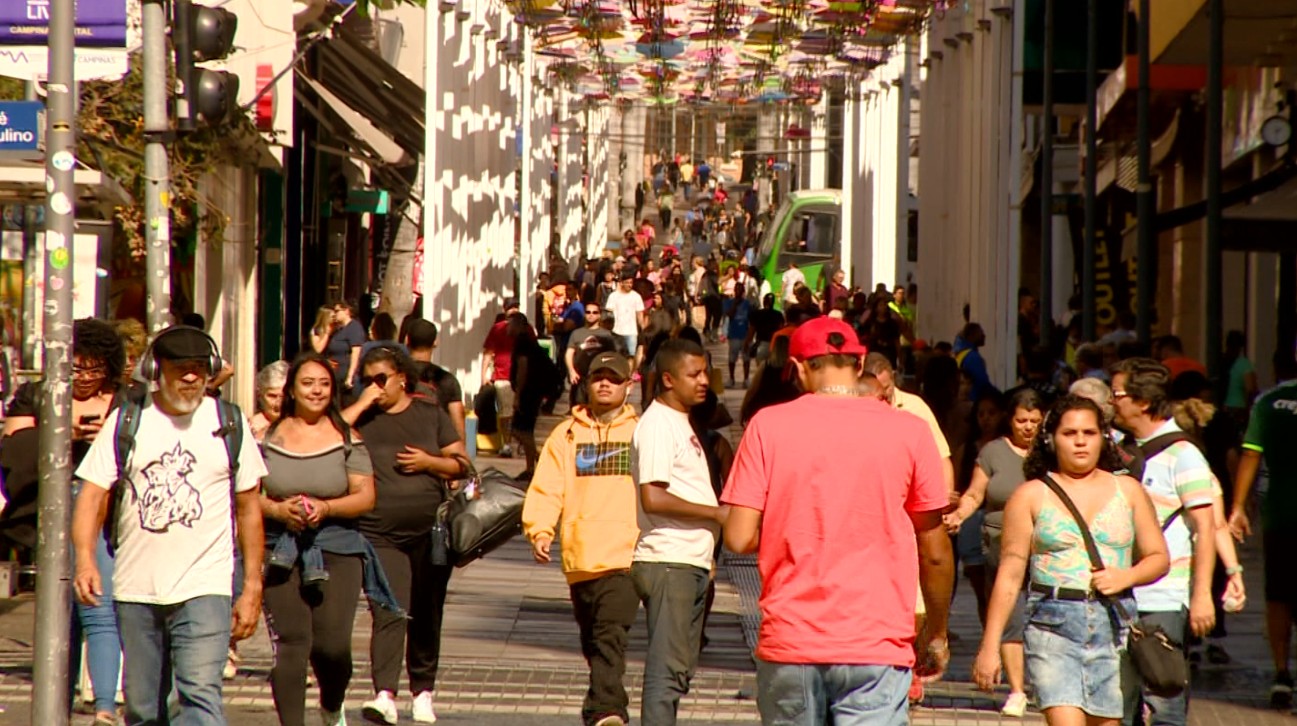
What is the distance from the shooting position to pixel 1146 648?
7496 millimetres

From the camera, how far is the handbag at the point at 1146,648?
7438 millimetres

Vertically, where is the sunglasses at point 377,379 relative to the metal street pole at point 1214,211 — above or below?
below

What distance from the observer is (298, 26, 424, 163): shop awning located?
90.8ft

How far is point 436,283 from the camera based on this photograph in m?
23.3

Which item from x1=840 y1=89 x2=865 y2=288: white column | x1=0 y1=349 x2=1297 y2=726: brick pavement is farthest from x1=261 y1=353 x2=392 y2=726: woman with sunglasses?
x1=840 y1=89 x2=865 y2=288: white column

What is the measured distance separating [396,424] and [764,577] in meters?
3.83

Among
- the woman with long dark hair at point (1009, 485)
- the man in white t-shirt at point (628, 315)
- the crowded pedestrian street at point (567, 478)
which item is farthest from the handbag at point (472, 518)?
the man in white t-shirt at point (628, 315)

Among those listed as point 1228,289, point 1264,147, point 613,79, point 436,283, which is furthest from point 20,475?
point 613,79

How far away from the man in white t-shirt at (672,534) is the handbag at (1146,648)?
1.47 m

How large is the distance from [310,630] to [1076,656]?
300 centimetres

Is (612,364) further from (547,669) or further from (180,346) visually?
(547,669)

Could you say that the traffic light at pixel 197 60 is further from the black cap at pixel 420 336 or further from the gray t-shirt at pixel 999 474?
the gray t-shirt at pixel 999 474

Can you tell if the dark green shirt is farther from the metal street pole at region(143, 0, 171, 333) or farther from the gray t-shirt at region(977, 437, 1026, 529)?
the metal street pole at region(143, 0, 171, 333)

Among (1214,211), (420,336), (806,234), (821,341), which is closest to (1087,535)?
(821,341)
